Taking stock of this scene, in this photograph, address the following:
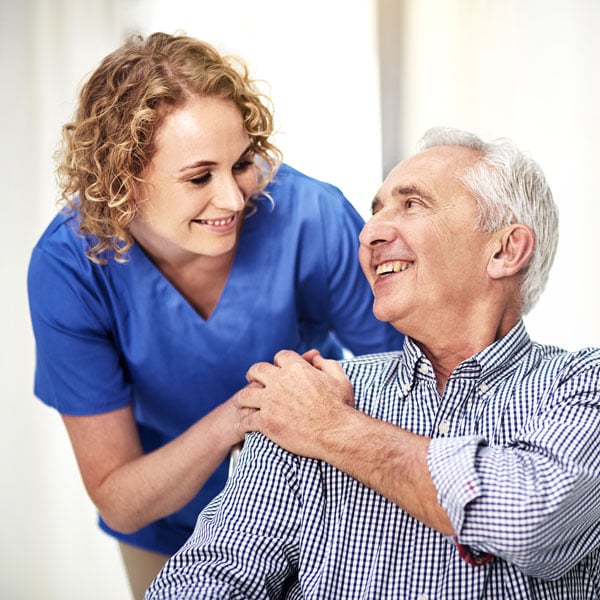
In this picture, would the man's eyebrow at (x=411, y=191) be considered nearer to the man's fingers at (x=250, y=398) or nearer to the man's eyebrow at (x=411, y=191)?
→ the man's eyebrow at (x=411, y=191)

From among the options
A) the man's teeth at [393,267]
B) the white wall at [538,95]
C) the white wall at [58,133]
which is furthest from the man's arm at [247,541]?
the white wall at [538,95]

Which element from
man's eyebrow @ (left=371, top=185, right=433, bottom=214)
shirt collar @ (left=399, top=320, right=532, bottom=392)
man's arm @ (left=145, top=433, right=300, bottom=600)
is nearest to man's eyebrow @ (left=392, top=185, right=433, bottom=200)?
man's eyebrow @ (left=371, top=185, right=433, bottom=214)

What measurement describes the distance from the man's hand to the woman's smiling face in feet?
0.97

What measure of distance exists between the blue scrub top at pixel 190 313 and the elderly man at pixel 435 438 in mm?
272

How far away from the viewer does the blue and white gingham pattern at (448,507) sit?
119 cm

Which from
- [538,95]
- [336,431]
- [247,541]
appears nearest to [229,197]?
[336,431]

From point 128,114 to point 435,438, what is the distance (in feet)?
2.59

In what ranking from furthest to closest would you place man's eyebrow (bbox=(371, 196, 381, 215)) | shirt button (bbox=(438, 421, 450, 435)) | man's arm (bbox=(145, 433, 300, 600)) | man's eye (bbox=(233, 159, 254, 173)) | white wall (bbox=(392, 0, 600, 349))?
white wall (bbox=(392, 0, 600, 349)) → man's eye (bbox=(233, 159, 254, 173)) → man's eyebrow (bbox=(371, 196, 381, 215)) → shirt button (bbox=(438, 421, 450, 435)) → man's arm (bbox=(145, 433, 300, 600))

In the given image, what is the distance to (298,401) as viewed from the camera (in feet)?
4.70

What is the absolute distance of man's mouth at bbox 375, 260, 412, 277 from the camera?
1512 millimetres

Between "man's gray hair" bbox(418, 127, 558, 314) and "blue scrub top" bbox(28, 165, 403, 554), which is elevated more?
"man's gray hair" bbox(418, 127, 558, 314)

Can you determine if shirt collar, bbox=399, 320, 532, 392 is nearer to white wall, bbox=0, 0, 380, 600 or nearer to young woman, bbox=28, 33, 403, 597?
young woman, bbox=28, 33, 403, 597

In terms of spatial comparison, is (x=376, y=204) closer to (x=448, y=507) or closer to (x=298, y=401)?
(x=298, y=401)

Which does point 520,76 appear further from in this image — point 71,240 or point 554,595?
point 554,595
